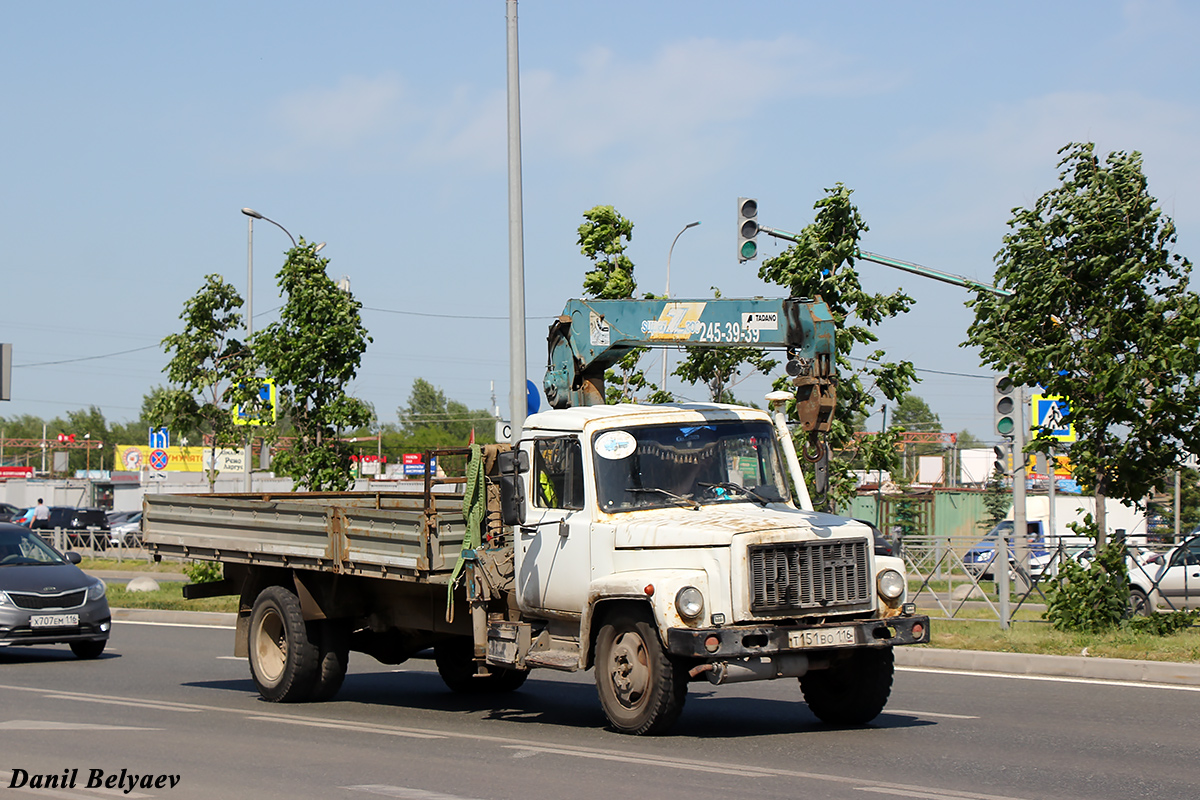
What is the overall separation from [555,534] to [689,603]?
1576mm

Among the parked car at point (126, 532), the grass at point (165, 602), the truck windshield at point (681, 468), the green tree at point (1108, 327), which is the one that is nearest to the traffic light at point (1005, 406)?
the green tree at point (1108, 327)

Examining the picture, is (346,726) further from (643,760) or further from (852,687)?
(852,687)

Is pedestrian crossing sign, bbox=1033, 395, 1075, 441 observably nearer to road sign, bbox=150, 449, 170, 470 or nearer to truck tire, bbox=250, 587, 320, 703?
truck tire, bbox=250, 587, 320, 703

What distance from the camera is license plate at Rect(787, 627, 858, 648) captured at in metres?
9.27

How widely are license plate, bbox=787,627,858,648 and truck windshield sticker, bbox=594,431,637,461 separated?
1.87 m

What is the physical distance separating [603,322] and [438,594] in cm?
285

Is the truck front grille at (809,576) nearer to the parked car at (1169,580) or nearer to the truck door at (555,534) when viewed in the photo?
the truck door at (555,534)

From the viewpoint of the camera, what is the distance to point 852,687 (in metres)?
10.2

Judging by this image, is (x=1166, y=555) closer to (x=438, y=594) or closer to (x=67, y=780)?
(x=438, y=594)

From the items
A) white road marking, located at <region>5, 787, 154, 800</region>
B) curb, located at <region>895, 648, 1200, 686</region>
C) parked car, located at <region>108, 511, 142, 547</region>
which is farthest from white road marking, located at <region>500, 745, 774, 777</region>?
parked car, located at <region>108, 511, 142, 547</region>

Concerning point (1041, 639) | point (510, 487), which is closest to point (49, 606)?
point (510, 487)

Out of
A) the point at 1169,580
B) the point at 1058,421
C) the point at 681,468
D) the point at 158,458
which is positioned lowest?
the point at 1169,580

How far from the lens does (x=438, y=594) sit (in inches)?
456

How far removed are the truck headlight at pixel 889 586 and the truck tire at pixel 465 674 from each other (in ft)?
14.1
